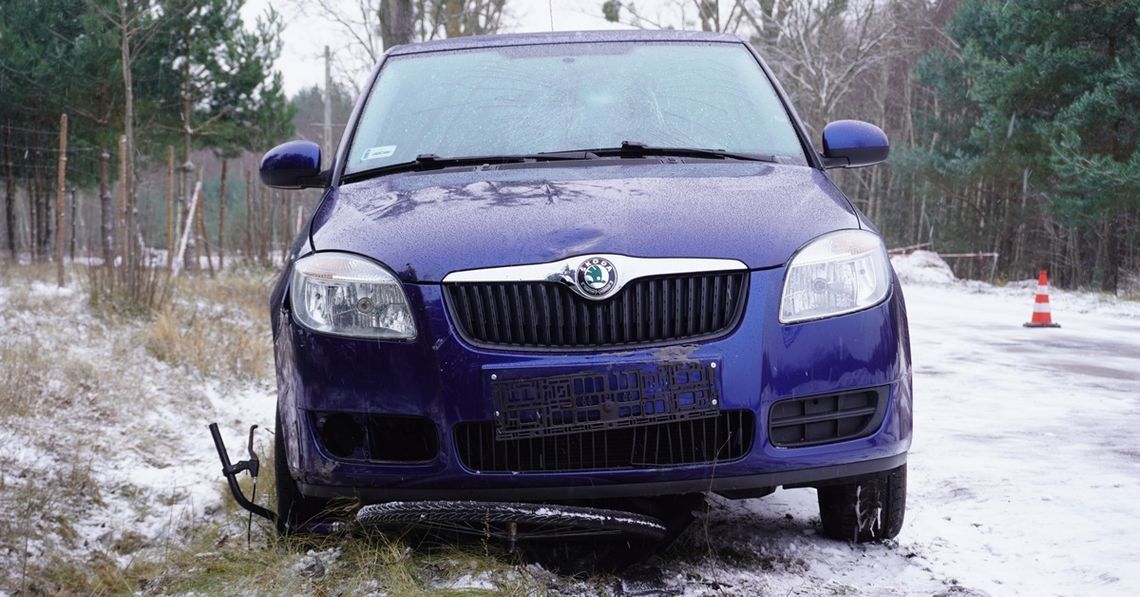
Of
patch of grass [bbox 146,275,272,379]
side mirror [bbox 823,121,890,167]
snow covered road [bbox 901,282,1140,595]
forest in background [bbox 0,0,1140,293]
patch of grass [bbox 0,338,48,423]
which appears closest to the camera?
snow covered road [bbox 901,282,1140,595]

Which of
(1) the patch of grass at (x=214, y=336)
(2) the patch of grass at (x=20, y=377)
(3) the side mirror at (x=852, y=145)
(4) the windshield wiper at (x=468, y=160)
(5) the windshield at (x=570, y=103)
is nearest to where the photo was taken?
(4) the windshield wiper at (x=468, y=160)

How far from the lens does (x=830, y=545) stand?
10.7 ft

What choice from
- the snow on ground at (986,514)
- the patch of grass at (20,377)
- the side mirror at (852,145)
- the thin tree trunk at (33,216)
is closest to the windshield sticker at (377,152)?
the side mirror at (852,145)

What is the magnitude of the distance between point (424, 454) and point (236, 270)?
64.9 feet

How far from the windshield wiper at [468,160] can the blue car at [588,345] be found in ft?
0.84

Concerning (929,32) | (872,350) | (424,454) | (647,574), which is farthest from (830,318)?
(929,32)

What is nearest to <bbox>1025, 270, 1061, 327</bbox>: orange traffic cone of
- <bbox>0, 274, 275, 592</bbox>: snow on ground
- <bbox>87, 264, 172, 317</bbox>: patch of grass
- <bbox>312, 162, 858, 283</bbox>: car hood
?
<bbox>0, 274, 275, 592</bbox>: snow on ground

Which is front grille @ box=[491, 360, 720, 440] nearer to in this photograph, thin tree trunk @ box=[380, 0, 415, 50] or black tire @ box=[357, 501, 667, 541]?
black tire @ box=[357, 501, 667, 541]

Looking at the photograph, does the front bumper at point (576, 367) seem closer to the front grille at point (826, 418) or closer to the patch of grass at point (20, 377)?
the front grille at point (826, 418)

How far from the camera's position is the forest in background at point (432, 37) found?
2159 cm

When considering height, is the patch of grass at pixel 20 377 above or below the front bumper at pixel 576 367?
below

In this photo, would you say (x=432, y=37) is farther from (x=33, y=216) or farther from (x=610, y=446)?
(x=610, y=446)

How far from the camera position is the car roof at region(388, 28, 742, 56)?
13.4 ft

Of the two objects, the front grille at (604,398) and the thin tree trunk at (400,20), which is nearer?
the front grille at (604,398)
